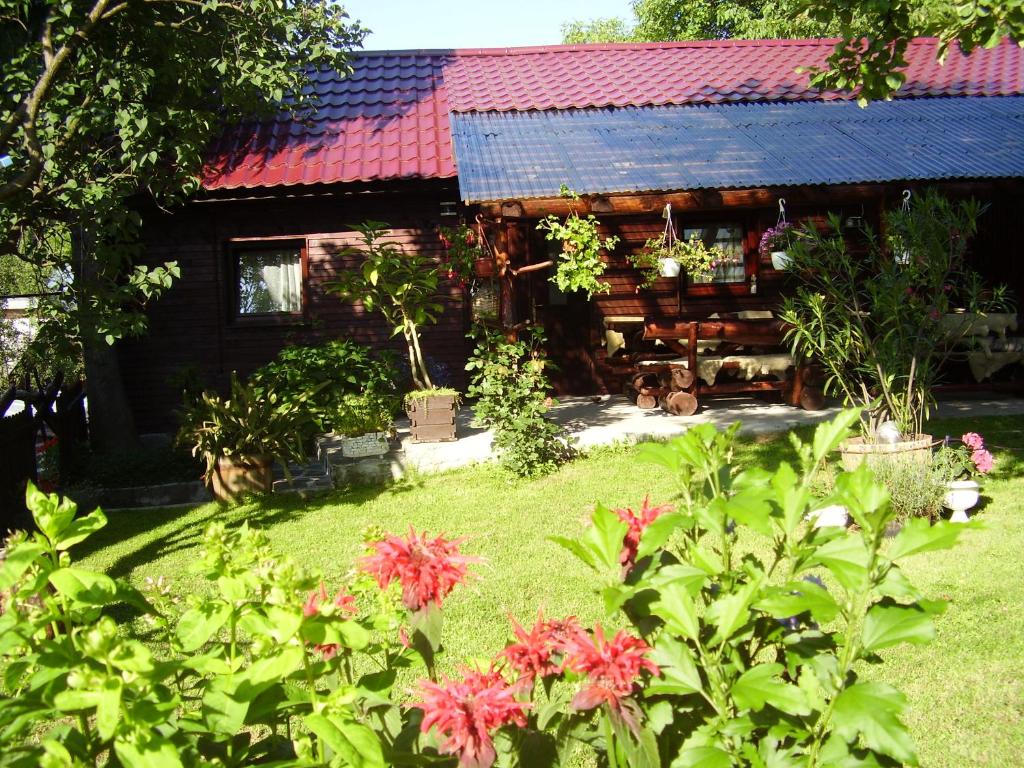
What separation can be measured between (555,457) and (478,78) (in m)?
8.08

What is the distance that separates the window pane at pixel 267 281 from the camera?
38.4 feet

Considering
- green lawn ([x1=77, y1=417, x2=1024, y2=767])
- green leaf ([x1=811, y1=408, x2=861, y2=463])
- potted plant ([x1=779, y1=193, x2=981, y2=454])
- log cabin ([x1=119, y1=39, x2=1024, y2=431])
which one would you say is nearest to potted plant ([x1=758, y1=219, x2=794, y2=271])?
log cabin ([x1=119, y1=39, x2=1024, y2=431])

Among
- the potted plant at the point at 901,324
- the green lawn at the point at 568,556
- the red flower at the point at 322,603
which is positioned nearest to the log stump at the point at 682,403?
the green lawn at the point at 568,556

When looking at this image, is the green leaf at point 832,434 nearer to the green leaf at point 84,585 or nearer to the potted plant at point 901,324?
the green leaf at point 84,585

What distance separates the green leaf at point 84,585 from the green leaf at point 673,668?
927mm

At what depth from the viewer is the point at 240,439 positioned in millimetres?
8008

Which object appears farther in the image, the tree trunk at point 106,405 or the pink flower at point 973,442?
the tree trunk at point 106,405

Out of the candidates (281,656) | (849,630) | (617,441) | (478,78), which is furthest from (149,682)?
(478,78)

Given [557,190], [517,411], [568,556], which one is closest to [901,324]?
[568,556]

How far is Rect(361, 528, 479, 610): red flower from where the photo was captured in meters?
1.58

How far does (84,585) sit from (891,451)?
5.77 m

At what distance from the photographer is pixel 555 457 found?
816 centimetres

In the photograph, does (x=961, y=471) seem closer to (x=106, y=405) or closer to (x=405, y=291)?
(x=405, y=291)

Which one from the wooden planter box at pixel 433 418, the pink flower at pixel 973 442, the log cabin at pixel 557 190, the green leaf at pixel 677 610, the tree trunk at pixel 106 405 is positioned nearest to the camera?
the green leaf at pixel 677 610
